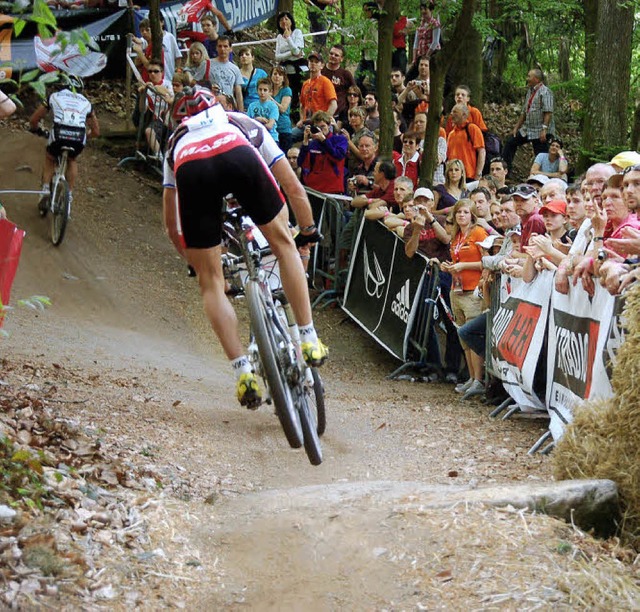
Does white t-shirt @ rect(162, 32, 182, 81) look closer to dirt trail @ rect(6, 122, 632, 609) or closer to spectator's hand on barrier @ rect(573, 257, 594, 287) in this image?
dirt trail @ rect(6, 122, 632, 609)

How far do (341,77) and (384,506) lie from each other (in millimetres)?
12533

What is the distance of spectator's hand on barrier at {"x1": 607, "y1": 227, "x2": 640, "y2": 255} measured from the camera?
5984mm

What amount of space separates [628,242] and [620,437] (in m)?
1.50

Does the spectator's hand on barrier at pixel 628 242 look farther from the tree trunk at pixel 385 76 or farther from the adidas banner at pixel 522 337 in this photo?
the tree trunk at pixel 385 76

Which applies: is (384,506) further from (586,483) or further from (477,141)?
(477,141)

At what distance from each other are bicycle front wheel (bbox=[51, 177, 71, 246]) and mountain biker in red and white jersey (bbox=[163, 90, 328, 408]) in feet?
24.6

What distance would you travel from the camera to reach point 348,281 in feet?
43.5

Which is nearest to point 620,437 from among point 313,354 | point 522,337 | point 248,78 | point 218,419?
point 313,354

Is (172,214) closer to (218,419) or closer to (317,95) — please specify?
(218,419)

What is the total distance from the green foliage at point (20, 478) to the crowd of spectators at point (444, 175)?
7.91ft

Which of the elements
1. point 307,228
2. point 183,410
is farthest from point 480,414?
point 307,228

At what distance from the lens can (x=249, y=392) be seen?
549 cm

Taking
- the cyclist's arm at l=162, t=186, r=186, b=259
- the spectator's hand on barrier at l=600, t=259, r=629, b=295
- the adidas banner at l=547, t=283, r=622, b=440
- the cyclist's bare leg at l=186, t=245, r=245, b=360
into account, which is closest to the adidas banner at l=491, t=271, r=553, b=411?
the adidas banner at l=547, t=283, r=622, b=440

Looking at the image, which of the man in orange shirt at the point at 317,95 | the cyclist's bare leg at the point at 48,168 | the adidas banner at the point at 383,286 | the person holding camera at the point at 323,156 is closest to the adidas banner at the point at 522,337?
the adidas banner at the point at 383,286
